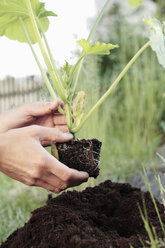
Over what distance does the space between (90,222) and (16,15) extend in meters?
1.02

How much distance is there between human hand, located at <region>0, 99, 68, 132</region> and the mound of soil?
39 centimetres

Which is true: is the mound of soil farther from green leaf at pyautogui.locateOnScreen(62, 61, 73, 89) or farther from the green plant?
green leaf at pyautogui.locateOnScreen(62, 61, 73, 89)

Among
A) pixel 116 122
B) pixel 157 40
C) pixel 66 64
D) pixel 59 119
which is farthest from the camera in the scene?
pixel 116 122

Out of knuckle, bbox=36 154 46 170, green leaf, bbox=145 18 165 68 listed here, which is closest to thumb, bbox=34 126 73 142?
knuckle, bbox=36 154 46 170

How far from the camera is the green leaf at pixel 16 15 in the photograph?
1.38m

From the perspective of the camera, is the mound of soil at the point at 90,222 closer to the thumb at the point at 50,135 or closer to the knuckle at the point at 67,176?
the knuckle at the point at 67,176

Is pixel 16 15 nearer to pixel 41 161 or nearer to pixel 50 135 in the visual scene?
pixel 50 135

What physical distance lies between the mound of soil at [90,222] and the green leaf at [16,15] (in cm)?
86

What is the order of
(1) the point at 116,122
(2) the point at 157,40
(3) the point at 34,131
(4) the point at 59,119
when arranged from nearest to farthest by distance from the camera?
(2) the point at 157,40
(3) the point at 34,131
(4) the point at 59,119
(1) the point at 116,122

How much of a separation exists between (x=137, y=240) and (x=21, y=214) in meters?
1.27

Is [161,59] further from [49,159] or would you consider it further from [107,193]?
[107,193]

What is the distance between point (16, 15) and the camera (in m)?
1.52

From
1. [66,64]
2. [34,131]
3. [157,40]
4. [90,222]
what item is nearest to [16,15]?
[66,64]

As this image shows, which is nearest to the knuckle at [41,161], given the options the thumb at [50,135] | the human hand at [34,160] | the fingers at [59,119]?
the human hand at [34,160]
